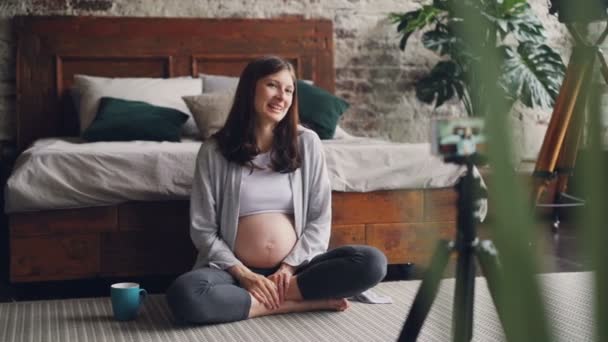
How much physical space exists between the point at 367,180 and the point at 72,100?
2.15 metres

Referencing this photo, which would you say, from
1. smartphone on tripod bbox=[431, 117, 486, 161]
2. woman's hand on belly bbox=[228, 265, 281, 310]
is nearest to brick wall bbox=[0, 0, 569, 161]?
woman's hand on belly bbox=[228, 265, 281, 310]

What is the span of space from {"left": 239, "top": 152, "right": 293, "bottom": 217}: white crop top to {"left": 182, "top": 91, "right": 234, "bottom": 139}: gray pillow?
50.7 inches

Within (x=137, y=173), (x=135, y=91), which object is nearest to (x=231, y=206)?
(x=137, y=173)

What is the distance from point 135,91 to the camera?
14.4 ft

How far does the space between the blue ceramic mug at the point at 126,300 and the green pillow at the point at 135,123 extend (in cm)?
146

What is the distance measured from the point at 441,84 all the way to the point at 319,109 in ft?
3.67

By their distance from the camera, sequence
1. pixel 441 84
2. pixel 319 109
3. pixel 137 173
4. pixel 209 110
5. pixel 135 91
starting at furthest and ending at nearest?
pixel 441 84 < pixel 135 91 < pixel 319 109 < pixel 209 110 < pixel 137 173

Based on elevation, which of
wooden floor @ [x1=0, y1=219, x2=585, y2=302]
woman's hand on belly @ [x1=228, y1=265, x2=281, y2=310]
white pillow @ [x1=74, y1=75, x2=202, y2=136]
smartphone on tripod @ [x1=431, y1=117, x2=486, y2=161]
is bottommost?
wooden floor @ [x1=0, y1=219, x2=585, y2=302]

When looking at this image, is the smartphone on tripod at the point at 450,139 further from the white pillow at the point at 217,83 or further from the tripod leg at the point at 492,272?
the white pillow at the point at 217,83

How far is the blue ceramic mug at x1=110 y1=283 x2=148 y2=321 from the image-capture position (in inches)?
101

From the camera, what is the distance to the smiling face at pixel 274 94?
2764 mm

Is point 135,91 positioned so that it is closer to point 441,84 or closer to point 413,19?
point 413,19

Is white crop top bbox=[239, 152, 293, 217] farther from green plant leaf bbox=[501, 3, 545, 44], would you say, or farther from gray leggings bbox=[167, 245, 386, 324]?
green plant leaf bbox=[501, 3, 545, 44]

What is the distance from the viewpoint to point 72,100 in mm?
4598
